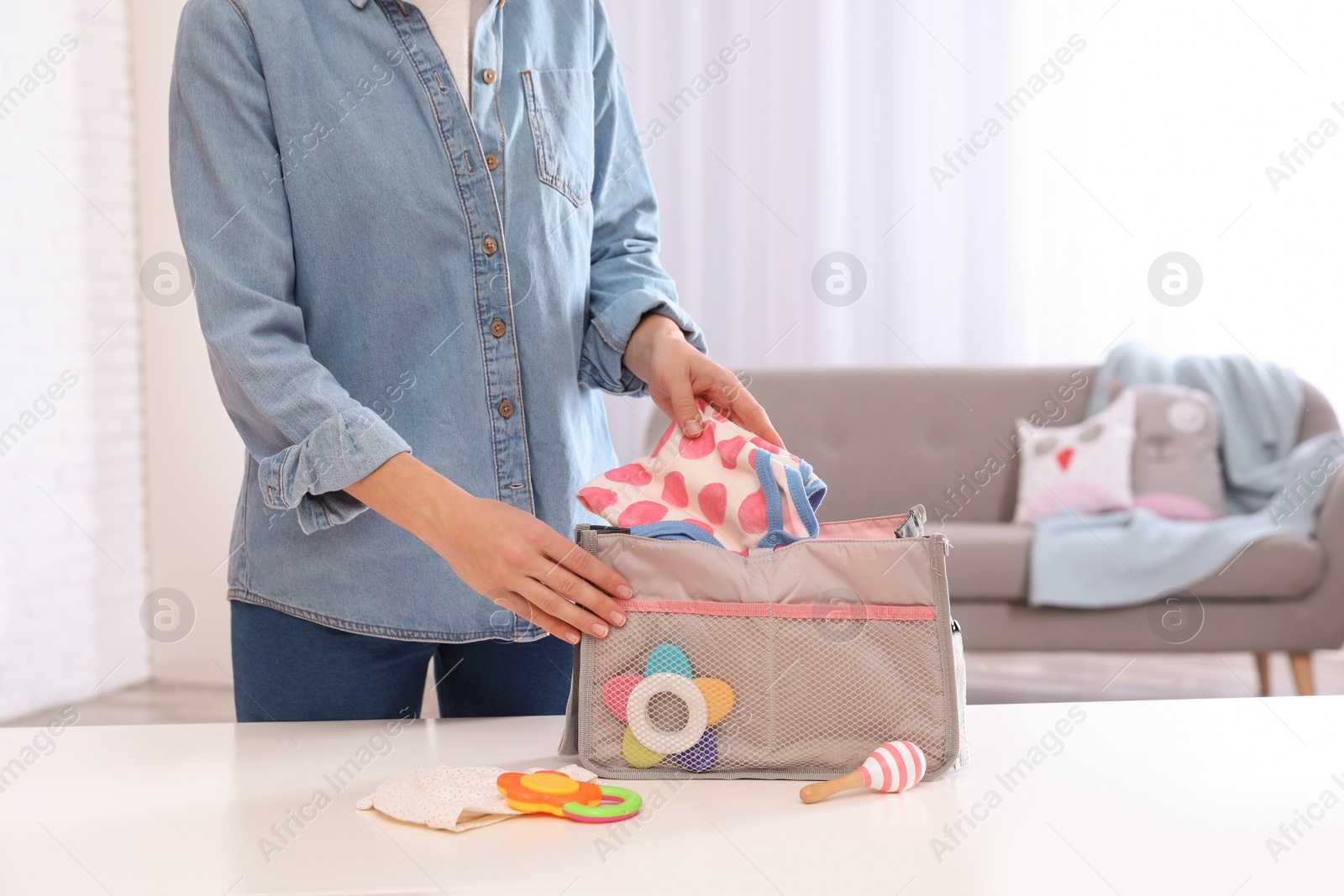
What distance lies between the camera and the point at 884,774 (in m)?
0.74

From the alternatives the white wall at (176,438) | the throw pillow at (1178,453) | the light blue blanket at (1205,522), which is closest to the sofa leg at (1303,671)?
the light blue blanket at (1205,522)

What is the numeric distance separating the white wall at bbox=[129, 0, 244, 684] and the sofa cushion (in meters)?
2.02

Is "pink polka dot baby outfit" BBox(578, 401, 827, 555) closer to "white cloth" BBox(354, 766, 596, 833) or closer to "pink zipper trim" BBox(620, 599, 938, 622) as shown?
"pink zipper trim" BBox(620, 599, 938, 622)

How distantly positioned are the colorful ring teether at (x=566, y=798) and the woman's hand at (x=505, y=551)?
4.3 inches

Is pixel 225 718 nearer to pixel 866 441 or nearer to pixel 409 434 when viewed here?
pixel 866 441

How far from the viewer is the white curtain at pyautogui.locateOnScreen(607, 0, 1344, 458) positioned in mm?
3094

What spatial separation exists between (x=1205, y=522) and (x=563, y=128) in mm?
2182

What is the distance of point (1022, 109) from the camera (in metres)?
3.15

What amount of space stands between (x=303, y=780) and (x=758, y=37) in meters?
2.92

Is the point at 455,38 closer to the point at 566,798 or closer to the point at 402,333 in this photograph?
the point at 402,333

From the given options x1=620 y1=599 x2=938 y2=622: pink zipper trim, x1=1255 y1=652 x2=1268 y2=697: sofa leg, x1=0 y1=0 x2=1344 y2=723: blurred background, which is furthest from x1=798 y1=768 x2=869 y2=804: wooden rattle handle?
x1=0 y1=0 x2=1344 y2=723: blurred background

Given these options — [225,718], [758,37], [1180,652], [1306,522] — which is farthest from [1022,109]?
[225,718]

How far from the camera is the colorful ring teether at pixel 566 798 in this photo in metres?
0.71

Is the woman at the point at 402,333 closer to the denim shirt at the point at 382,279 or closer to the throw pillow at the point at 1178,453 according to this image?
the denim shirt at the point at 382,279
